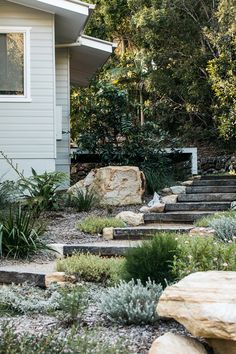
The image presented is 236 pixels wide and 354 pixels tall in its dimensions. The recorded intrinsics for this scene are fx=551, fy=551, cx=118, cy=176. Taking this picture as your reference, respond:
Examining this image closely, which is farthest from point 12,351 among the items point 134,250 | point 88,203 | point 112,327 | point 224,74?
point 224,74

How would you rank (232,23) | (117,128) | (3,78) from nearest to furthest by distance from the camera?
(3,78) → (117,128) → (232,23)

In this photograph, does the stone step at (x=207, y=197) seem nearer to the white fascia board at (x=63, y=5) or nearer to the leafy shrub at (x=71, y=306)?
the white fascia board at (x=63, y=5)

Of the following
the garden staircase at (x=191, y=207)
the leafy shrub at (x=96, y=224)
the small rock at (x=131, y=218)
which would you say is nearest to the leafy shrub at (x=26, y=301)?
the garden staircase at (x=191, y=207)

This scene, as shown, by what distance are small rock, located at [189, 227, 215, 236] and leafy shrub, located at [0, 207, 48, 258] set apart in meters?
1.96

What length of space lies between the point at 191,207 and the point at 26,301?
568cm

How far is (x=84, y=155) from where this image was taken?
13484mm

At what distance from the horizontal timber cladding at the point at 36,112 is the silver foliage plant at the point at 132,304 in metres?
6.83

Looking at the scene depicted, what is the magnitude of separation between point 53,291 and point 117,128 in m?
8.00

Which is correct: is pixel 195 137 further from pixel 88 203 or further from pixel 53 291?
pixel 53 291

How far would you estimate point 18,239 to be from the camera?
22.1 feet

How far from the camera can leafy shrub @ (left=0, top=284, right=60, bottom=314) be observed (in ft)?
15.0

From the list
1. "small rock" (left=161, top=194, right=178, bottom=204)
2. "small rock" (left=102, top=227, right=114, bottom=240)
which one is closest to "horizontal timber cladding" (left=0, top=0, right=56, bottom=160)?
"small rock" (left=161, top=194, right=178, bottom=204)

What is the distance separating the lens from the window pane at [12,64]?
1073cm

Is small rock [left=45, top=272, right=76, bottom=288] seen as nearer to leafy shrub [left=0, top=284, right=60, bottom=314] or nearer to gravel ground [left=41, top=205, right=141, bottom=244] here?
leafy shrub [left=0, top=284, right=60, bottom=314]
